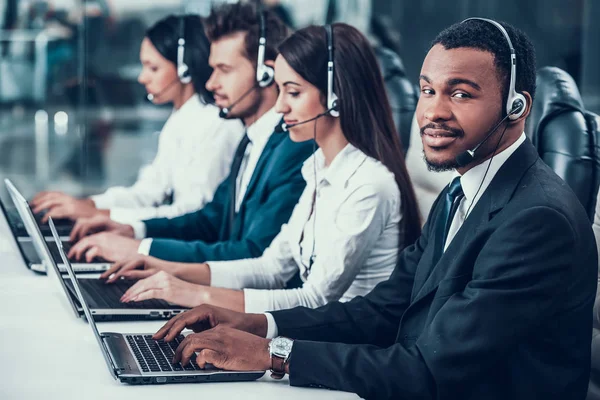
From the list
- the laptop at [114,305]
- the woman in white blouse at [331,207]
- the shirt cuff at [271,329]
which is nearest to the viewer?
the shirt cuff at [271,329]

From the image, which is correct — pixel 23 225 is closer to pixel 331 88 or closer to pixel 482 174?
pixel 331 88

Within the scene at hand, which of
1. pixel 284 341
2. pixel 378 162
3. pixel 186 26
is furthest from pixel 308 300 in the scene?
pixel 186 26

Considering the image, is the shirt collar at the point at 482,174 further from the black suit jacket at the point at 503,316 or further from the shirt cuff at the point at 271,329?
the shirt cuff at the point at 271,329

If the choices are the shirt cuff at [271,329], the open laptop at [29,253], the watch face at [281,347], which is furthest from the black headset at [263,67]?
the watch face at [281,347]

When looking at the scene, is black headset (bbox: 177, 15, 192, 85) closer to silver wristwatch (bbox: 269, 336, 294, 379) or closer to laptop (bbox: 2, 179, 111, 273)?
laptop (bbox: 2, 179, 111, 273)

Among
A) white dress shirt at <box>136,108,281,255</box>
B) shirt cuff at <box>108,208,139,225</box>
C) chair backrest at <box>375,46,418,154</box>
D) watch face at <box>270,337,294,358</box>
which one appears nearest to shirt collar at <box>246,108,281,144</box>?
white dress shirt at <box>136,108,281,255</box>

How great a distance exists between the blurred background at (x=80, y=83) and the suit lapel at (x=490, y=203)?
4443 millimetres

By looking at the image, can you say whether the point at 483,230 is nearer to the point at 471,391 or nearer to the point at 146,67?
the point at 471,391

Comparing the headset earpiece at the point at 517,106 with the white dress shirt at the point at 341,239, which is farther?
the white dress shirt at the point at 341,239

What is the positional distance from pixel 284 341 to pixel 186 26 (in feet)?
6.60

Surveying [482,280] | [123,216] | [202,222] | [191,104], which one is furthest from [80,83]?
[482,280]

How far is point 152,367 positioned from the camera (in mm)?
1396

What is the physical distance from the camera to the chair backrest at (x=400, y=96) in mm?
2592

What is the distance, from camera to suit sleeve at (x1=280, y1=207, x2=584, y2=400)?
1.25m
